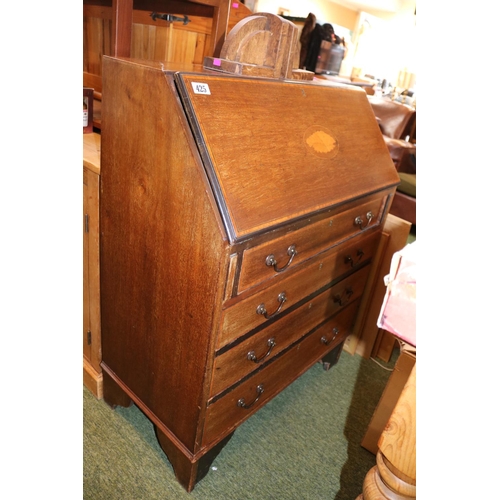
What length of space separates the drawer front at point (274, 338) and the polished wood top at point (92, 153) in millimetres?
748

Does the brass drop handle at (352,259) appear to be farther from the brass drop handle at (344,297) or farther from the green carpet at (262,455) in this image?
the green carpet at (262,455)

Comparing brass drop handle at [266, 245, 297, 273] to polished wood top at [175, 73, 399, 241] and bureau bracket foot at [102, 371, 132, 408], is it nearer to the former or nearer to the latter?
polished wood top at [175, 73, 399, 241]

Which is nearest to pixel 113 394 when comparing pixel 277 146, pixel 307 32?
pixel 277 146

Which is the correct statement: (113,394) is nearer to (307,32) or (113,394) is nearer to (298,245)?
(298,245)

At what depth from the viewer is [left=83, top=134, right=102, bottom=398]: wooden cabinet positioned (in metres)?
1.44

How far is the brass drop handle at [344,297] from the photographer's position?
1.80 metres

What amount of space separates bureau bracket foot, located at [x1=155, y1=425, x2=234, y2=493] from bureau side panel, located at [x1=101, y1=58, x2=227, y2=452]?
71 mm

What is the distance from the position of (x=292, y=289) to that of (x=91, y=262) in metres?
0.77

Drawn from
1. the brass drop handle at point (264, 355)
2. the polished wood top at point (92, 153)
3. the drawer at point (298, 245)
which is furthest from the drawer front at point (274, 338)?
A: the polished wood top at point (92, 153)
